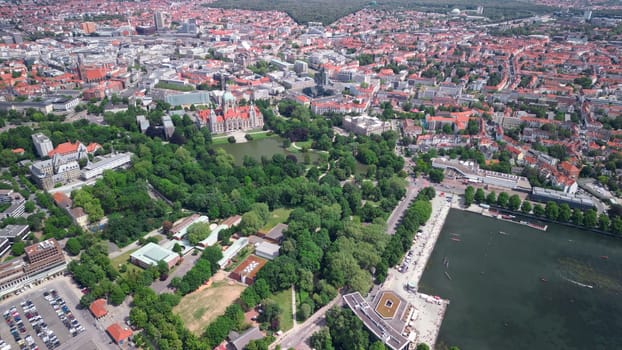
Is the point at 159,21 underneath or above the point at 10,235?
above

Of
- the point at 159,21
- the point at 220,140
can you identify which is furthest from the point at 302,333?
the point at 159,21

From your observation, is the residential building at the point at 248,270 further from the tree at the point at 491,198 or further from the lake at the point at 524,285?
the tree at the point at 491,198

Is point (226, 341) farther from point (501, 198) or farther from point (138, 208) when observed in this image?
point (501, 198)

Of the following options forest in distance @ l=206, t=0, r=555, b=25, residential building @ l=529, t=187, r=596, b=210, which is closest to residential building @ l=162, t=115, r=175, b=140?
residential building @ l=529, t=187, r=596, b=210

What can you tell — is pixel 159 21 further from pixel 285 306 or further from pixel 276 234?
pixel 285 306

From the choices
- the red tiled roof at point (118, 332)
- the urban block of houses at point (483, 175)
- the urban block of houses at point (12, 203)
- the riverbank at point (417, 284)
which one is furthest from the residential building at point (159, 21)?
the red tiled roof at point (118, 332)

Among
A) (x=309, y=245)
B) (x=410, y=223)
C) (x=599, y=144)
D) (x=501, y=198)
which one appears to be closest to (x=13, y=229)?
(x=309, y=245)

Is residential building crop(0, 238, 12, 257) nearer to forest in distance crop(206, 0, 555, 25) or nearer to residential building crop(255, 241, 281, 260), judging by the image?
residential building crop(255, 241, 281, 260)
